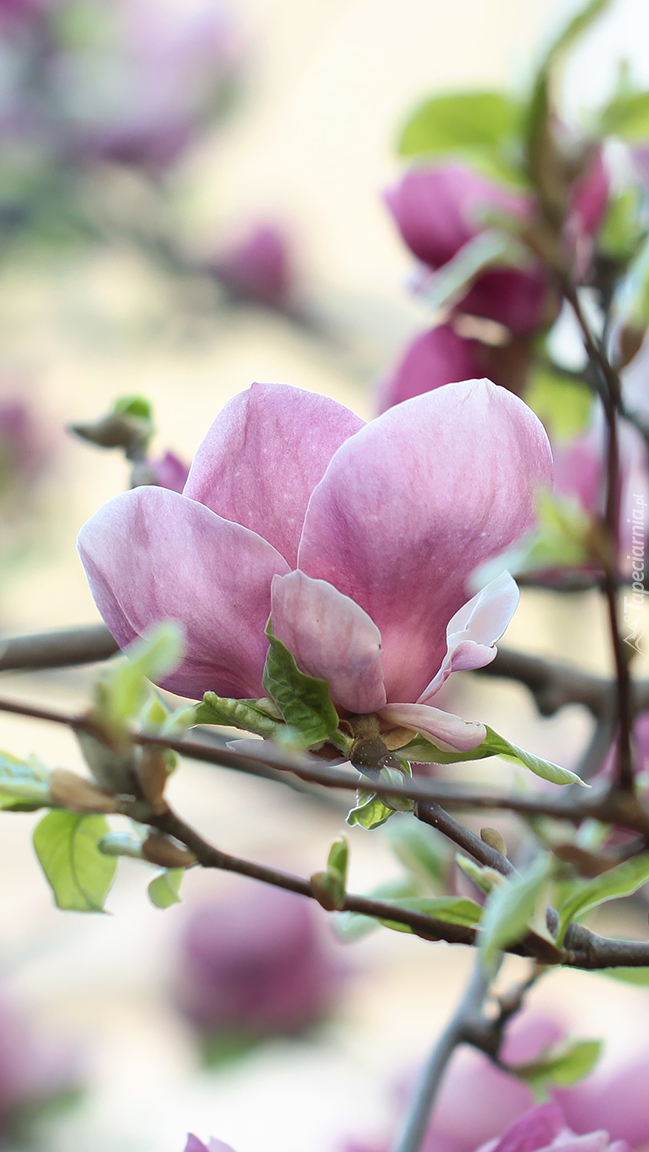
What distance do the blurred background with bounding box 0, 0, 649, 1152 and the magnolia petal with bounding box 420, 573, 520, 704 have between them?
24 cm

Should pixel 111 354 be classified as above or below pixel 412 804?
below

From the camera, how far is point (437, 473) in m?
0.12

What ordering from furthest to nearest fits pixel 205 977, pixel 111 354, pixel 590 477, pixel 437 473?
1. pixel 111 354
2. pixel 205 977
3. pixel 590 477
4. pixel 437 473

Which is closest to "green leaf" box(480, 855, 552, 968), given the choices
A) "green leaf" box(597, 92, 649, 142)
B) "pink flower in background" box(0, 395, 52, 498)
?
"green leaf" box(597, 92, 649, 142)

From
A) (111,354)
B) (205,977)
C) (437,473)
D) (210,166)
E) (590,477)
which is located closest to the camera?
(437,473)

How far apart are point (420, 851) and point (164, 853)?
99 mm

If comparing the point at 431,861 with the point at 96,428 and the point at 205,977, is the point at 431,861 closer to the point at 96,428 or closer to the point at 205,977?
the point at 96,428

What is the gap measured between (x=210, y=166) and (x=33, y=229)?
213mm

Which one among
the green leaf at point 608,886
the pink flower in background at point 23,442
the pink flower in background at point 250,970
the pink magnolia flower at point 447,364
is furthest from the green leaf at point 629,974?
the pink flower in background at point 23,442

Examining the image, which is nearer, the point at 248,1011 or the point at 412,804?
the point at 412,804

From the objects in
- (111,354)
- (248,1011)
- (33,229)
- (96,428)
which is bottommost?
(248,1011)

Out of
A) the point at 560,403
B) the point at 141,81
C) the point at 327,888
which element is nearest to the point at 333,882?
the point at 327,888

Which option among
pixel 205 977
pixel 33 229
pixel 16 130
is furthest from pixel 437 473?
pixel 16 130

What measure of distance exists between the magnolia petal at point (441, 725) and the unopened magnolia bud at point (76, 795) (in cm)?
4
